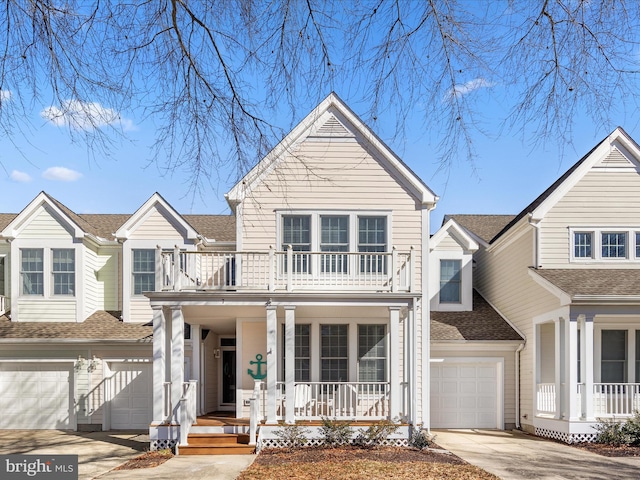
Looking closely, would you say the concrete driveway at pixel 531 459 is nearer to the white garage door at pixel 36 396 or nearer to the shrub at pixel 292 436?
the shrub at pixel 292 436

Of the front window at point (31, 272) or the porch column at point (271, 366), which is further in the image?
the front window at point (31, 272)

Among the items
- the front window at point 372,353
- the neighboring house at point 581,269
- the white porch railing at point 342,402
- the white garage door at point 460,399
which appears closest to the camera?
the white porch railing at point 342,402

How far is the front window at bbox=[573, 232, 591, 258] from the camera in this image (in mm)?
19359

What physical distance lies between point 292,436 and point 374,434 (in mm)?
1808

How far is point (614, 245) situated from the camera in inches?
759

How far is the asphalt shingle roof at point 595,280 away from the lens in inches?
667

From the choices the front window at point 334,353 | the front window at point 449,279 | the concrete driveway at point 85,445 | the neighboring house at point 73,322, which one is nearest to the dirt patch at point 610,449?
the front window at point 334,353

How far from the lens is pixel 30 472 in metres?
9.99

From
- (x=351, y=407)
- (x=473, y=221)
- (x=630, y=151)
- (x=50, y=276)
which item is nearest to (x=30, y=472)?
(x=351, y=407)

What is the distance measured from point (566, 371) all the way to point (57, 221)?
49.8ft

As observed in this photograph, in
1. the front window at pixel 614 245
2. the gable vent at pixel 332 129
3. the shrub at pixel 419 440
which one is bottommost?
the shrub at pixel 419 440

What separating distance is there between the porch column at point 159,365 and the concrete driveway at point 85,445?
3.33 ft

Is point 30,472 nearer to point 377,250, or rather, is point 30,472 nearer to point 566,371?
point 377,250

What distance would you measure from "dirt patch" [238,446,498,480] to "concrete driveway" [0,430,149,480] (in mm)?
3135
